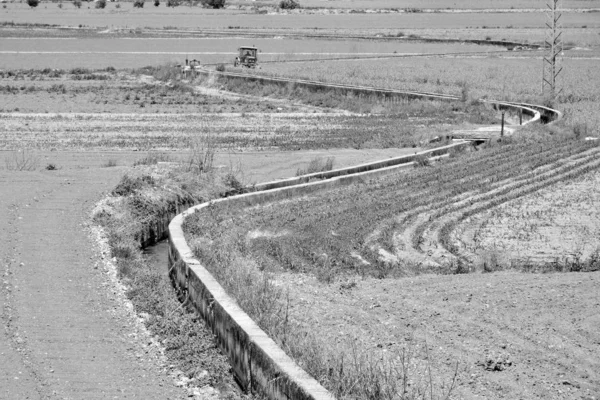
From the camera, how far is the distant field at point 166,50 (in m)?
73.1

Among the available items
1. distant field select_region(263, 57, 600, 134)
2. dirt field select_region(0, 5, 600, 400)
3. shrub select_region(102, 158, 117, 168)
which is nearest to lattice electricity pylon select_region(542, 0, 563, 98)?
distant field select_region(263, 57, 600, 134)

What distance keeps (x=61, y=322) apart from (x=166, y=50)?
7476cm

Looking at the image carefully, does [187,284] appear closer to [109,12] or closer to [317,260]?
[317,260]

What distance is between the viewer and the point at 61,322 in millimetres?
10695

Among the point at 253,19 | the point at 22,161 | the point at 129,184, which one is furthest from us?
the point at 253,19

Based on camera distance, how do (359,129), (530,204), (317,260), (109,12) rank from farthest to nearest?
(109,12), (359,129), (530,204), (317,260)

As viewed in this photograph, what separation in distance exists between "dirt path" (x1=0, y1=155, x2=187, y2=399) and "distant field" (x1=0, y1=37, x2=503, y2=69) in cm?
5484

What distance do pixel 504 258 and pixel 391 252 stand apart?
1.73 meters

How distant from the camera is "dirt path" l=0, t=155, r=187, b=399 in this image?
912cm

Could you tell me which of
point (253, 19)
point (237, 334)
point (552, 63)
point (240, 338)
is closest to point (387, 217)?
point (237, 334)

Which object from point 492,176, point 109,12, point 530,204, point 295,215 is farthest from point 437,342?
point 109,12

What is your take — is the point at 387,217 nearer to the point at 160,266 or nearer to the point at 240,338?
the point at 160,266

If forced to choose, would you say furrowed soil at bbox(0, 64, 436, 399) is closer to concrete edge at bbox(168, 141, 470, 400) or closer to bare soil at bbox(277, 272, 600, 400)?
concrete edge at bbox(168, 141, 470, 400)

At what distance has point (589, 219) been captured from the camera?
64.6 feet
